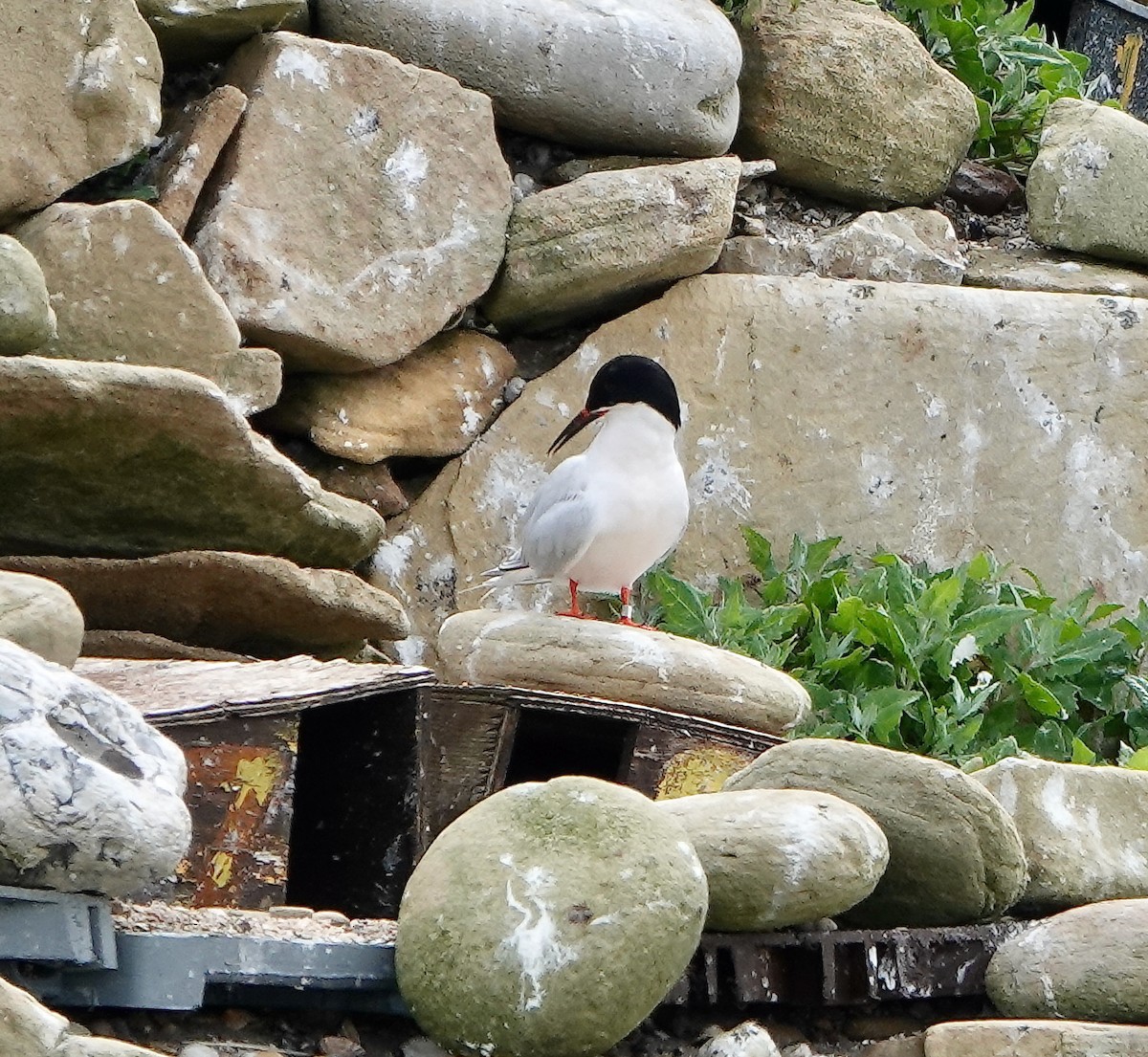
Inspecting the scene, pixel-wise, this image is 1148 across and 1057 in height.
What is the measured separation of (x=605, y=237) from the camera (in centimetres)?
600

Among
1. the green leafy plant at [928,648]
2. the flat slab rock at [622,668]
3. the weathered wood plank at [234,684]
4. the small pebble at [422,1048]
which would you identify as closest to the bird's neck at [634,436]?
the flat slab rock at [622,668]

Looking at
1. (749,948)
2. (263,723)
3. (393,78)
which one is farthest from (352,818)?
(393,78)

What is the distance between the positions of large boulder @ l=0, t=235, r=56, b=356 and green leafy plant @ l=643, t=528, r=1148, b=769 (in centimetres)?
227

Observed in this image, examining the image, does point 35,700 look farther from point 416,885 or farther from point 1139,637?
point 1139,637

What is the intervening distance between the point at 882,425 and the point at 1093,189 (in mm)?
1258

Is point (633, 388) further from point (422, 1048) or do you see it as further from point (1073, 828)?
point (422, 1048)

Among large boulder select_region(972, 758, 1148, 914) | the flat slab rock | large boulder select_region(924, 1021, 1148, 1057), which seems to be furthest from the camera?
the flat slab rock

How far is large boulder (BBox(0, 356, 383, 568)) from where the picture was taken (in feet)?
13.5

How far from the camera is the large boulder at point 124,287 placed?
5.21 metres

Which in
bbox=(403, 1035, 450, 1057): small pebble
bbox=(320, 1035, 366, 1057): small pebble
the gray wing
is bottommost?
the gray wing

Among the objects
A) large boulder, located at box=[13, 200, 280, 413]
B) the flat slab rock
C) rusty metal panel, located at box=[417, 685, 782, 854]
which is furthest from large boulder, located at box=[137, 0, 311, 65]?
rusty metal panel, located at box=[417, 685, 782, 854]

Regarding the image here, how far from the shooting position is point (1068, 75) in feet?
25.2

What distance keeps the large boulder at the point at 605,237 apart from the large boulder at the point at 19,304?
204cm

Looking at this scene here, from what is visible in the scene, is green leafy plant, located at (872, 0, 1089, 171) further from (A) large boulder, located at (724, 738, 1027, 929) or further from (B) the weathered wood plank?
(B) the weathered wood plank
